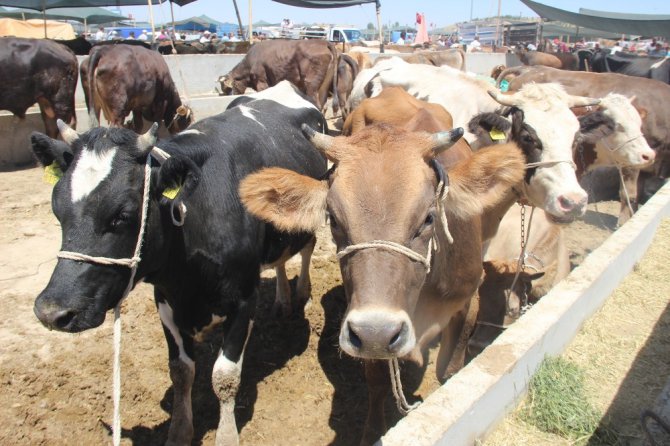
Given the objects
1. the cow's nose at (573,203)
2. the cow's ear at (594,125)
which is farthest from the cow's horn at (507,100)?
the cow's nose at (573,203)

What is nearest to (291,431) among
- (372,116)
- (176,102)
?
(372,116)

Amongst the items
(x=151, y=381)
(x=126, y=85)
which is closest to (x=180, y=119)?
(x=126, y=85)

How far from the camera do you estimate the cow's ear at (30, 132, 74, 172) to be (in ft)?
7.70

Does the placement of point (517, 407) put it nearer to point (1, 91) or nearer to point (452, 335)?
point (452, 335)

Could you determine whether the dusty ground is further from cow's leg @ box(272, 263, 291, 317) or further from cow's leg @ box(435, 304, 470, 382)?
cow's leg @ box(272, 263, 291, 317)

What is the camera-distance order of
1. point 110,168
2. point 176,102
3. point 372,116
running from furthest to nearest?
point 176,102 < point 372,116 < point 110,168

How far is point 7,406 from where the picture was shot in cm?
303

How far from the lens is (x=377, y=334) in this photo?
170 centimetres

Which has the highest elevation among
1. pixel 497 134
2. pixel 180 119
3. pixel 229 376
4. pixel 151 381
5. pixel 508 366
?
pixel 497 134

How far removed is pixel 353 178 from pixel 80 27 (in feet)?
150

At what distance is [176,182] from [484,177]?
146 cm

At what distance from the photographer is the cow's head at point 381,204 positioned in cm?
177

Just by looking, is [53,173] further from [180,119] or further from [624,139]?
[180,119]

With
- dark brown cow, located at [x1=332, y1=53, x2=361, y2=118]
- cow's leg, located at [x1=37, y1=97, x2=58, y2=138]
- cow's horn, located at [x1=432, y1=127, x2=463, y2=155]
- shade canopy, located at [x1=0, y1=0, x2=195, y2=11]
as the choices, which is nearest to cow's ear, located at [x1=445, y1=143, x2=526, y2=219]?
cow's horn, located at [x1=432, y1=127, x2=463, y2=155]
